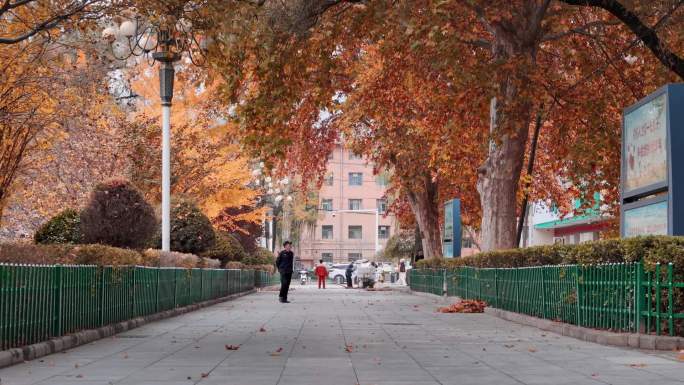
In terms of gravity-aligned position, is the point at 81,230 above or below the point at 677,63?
below

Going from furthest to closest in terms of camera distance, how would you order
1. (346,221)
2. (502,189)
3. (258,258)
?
(346,221), (258,258), (502,189)

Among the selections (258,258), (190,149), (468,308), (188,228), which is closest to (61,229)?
(188,228)

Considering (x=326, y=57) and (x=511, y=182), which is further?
(x=511, y=182)

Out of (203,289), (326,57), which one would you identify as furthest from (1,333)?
(203,289)

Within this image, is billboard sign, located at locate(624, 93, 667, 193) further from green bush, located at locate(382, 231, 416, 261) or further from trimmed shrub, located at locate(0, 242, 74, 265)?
green bush, located at locate(382, 231, 416, 261)

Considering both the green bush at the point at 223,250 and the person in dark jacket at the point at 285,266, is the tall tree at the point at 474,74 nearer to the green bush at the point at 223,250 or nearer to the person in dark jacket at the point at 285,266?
the person in dark jacket at the point at 285,266

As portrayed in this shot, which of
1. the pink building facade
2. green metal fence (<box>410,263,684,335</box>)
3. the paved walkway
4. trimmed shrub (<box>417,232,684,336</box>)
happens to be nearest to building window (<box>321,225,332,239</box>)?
the pink building facade

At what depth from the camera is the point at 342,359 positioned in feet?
38.4

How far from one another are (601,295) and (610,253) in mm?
672

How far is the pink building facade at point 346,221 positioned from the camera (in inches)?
4208

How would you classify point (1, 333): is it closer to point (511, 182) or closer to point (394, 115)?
point (511, 182)

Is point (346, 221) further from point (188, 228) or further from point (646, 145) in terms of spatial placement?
point (646, 145)

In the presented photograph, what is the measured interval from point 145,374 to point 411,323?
10207 millimetres

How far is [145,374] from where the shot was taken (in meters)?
10.1
